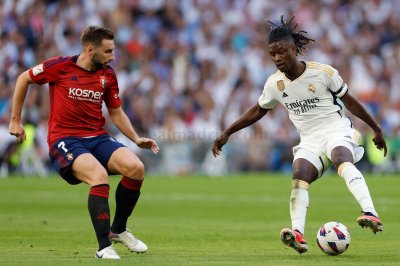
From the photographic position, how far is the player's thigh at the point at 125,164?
10328 millimetres

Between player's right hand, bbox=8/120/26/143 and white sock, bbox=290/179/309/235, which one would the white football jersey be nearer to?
white sock, bbox=290/179/309/235

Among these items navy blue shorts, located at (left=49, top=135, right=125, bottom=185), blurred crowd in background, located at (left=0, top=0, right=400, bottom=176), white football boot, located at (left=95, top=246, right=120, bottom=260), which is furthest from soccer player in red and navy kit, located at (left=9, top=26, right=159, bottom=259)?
blurred crowd in background, located at (left=0, top=0, right=400, bottom=176)

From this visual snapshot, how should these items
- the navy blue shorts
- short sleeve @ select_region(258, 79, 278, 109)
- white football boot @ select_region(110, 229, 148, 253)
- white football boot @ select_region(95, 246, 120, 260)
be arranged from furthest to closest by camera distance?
short sleeve @ select_region(258, 79, 278, 109), white football boot @ select_region(110, 229, 148, 253), the navy blue shorts, white football boot @ select_region(95, 246, 120, 260)

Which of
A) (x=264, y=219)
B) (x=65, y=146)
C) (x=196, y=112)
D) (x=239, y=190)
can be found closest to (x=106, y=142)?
(x=65, y=146)

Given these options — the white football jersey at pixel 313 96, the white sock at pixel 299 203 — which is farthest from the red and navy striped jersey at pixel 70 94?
the white sock at pixel 299 203

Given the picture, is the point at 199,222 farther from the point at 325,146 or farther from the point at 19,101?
the point at 19,101

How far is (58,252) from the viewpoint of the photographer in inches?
415

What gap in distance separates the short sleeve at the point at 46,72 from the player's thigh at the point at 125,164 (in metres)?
1.03

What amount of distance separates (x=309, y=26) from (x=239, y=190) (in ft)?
31.1

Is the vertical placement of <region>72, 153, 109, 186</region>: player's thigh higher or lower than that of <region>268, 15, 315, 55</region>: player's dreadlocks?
lower

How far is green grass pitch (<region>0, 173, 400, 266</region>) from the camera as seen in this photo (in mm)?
10078

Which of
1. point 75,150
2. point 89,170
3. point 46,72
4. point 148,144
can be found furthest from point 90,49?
point 89,170

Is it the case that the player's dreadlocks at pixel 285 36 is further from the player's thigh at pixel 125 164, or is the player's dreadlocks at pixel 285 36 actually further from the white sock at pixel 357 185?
the player's thigh at pixel 125 164

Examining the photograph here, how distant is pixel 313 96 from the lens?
1084cm
